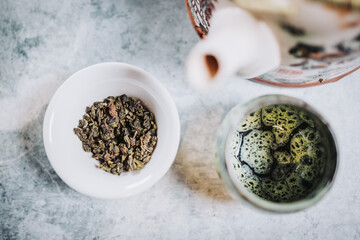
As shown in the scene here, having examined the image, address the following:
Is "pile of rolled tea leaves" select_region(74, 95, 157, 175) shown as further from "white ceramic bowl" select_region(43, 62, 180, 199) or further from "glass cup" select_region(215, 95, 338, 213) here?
"glass cup" select_region(215, 95, 338, 213)

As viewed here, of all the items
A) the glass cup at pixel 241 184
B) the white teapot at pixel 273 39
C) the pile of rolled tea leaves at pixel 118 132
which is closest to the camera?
the white teapot at pixel 273 39

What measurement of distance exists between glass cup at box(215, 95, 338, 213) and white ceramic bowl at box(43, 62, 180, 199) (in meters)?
0.08

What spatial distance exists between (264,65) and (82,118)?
354mm

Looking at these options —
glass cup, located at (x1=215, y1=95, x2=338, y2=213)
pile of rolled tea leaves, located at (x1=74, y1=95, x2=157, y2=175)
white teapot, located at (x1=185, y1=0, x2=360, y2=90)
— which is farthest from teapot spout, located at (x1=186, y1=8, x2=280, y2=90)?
pile of rolled tea leaves, located at (x1=74, y1=95, x2=157, y2=175)

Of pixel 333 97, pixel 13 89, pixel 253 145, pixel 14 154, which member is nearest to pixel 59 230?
pixel 14 154

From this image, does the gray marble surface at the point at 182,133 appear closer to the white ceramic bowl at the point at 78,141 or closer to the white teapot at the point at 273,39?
the white ceramic bowl at the point at 78,141

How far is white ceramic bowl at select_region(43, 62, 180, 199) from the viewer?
0.54m

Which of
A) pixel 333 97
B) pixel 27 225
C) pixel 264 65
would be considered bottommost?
pixel 27 225

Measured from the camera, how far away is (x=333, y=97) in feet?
2.05

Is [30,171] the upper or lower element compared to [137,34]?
lower

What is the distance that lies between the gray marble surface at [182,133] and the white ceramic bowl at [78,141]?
74 millimetres

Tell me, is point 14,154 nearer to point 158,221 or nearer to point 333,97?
point 158,221

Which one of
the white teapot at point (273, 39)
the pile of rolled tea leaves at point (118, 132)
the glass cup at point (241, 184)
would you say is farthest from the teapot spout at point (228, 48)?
the pile of rolled tea leaves at point (118, 132)

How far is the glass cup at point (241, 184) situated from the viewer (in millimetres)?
475
